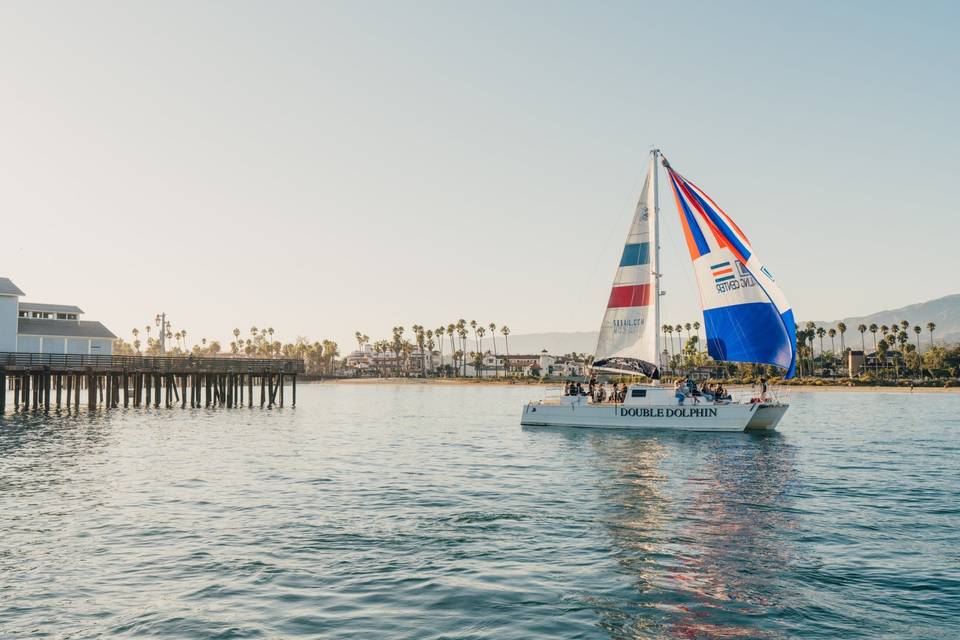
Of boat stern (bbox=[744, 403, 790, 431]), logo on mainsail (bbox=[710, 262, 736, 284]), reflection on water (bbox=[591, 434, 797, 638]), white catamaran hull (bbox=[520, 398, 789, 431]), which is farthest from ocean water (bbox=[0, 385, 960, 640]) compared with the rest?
logo on mainsail (bbox=[710, 262, 736, 284])

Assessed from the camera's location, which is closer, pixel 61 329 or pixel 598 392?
pixel 598 392

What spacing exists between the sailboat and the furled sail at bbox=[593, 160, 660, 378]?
6cm

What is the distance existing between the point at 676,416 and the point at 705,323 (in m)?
5.79

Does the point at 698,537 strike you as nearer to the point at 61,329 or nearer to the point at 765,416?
the point at 765,416

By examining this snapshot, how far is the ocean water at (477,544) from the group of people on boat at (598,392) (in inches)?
342

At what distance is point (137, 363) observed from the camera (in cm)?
6112

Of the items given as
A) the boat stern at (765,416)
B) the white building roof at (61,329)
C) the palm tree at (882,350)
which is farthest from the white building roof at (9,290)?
the palm tree at (882,350)

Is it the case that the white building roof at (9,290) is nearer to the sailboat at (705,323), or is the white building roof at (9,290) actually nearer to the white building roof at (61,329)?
the white building roof at (61,329)

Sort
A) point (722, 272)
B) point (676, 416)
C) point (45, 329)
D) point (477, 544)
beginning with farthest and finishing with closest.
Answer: point (45, 329), point (722, 272), point (676, 416), point (477, 544)

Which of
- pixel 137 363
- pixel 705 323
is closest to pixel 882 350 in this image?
pixel 705 323

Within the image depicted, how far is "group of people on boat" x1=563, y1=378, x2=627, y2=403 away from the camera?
4325 cm

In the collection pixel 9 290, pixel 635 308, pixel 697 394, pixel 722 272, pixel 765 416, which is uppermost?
pixel 9 290

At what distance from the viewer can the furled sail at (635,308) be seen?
146 feet

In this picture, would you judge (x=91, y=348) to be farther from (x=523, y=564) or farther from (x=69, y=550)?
(x=523, y=564)
